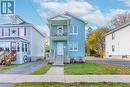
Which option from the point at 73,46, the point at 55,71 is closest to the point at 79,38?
the point at 73,46

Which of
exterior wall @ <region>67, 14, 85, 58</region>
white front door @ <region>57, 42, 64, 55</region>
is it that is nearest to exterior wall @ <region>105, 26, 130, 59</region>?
exterior wall @ <region>67, 14, 85, 58</region>

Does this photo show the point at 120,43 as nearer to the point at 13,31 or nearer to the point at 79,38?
the point at 79,38

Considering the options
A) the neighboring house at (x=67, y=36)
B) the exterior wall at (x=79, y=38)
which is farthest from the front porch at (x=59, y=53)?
the exterior wall at (x=79, y=38)

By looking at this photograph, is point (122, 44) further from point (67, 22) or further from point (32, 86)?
point (32, 86)

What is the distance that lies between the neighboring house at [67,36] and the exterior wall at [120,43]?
14.8 meters

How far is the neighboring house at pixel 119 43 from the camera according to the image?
5825 centimetres

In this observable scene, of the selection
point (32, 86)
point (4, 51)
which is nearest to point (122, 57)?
point (4, 51)

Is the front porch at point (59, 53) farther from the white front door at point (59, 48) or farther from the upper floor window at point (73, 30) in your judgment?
the upper floor window at point (73, 30)

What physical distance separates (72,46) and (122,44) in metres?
17.6

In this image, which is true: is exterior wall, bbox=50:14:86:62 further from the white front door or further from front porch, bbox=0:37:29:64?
front porch, bbox=0:37:29:64

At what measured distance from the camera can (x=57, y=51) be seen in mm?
45469

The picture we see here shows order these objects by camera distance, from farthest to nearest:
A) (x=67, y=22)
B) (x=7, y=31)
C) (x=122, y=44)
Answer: (x=122, y=44)
(x=7, y=31)
(x=67, y=22)

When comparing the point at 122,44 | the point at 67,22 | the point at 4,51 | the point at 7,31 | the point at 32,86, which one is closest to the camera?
the point at 32,86

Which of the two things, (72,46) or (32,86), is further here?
(72,46)
